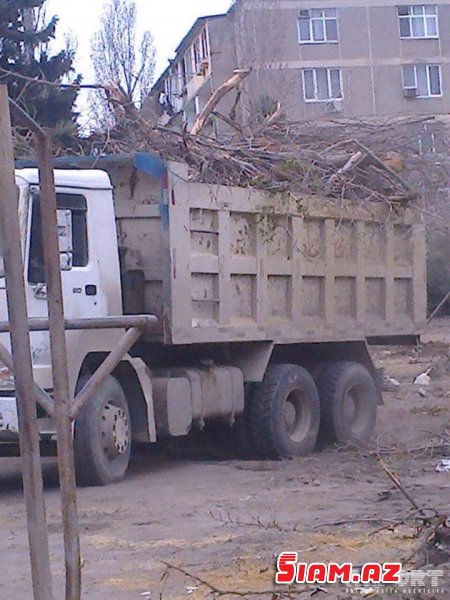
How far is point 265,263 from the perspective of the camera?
11.2 metres

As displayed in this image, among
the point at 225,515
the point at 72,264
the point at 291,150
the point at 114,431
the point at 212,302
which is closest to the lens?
the point at 225,515

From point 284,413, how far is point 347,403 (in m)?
1.17

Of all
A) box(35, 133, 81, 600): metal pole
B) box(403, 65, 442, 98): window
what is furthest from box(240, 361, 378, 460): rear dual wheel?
box(403, 65, 442, 98): window

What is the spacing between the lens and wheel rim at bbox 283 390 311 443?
38.8 feet

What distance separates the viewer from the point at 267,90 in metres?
30.0

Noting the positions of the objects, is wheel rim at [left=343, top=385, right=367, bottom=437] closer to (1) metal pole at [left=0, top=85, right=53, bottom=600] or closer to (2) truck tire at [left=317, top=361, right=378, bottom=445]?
(2) truck tire at [left=317, top=361, right=378, bottom=445]

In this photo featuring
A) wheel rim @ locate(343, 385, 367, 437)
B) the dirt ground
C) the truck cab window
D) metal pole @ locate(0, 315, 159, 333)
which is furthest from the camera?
wheel rim @ locate(343, 385, 367, 437)

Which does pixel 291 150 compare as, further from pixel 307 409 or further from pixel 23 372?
pixel 23 372

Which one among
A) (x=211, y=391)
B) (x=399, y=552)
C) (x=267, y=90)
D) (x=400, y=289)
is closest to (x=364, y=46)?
(x=267, y=90)

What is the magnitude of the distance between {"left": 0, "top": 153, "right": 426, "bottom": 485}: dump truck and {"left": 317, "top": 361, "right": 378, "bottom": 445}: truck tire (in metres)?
0.02

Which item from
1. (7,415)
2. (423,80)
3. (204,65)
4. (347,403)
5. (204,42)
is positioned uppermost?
(204,42)

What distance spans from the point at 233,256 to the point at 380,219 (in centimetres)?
241

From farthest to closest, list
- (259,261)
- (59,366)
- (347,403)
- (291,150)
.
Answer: (347,403), (291,150), (259,261), (59,366)

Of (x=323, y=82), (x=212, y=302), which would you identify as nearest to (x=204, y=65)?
(x=323, y=82)
